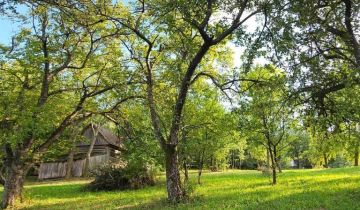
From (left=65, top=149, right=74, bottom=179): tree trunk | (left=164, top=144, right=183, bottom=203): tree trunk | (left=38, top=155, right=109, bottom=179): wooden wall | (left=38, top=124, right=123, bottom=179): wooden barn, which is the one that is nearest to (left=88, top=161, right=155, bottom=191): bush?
(left=164, top=144, right=183, bottom=203): tree trunk

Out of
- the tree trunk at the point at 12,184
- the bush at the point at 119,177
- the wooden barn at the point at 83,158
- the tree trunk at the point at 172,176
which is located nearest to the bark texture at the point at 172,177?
the tree trunk at the point at 172,176

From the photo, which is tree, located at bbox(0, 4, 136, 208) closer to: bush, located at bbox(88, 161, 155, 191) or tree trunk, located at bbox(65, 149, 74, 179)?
bush, located at bbox(88, 161, 155, 191)

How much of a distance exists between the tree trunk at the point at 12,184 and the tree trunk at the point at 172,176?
811 centimetres

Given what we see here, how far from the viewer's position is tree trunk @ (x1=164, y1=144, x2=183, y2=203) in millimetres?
18344

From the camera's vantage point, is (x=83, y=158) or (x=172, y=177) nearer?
(x=172, y=177)

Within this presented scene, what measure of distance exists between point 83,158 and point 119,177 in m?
19.7

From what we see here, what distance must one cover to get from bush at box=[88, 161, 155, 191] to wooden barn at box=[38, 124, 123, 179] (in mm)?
15152

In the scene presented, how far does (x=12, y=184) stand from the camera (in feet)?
68.6

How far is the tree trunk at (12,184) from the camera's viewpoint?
20647 millimetres

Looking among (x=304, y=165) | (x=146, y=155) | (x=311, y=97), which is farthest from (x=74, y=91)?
(x=304, y=165)

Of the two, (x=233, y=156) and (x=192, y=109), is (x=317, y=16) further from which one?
(x=233, y=156)

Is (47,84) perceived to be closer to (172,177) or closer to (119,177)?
(172,177)

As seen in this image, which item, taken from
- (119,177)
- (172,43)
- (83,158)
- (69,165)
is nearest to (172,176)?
(172,43)

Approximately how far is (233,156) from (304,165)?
83.2ft
